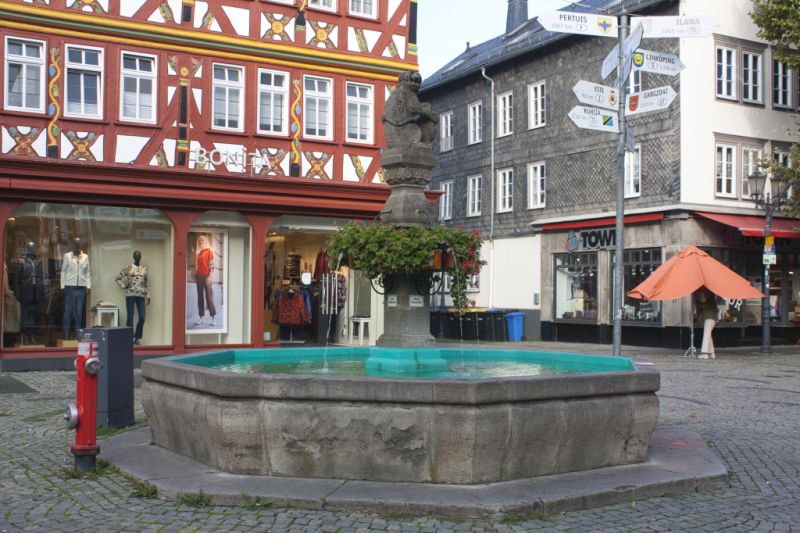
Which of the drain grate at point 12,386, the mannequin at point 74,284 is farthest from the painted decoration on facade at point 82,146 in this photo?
the drain grate at point 12,386

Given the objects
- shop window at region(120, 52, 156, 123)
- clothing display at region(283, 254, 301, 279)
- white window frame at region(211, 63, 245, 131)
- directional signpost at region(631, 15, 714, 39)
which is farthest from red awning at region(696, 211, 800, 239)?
shop window at region(120, 52, 156, 123)

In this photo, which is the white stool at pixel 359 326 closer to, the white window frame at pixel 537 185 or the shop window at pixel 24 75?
the shop window at pixel 24 75

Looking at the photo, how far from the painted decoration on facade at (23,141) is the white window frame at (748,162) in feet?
63.6

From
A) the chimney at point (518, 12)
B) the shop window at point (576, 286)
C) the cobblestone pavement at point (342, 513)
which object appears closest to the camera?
the cobblestone pavement at point (342, 513)

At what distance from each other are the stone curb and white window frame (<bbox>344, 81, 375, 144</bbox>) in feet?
45.8

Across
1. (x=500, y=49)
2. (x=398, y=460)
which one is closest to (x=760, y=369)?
(x=398, y=460)

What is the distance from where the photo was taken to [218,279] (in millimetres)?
19703

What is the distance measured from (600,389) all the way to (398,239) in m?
2.64

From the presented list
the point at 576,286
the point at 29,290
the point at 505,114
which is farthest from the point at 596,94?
the point at 505,114

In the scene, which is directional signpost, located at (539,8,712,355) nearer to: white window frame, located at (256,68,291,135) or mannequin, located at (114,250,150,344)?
white window frame, located at (256,68,291,135)

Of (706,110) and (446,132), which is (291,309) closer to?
(706,110)

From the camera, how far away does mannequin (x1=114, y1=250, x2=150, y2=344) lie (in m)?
18.4

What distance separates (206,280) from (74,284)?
2.86 m

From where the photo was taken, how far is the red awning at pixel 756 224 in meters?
24.9
